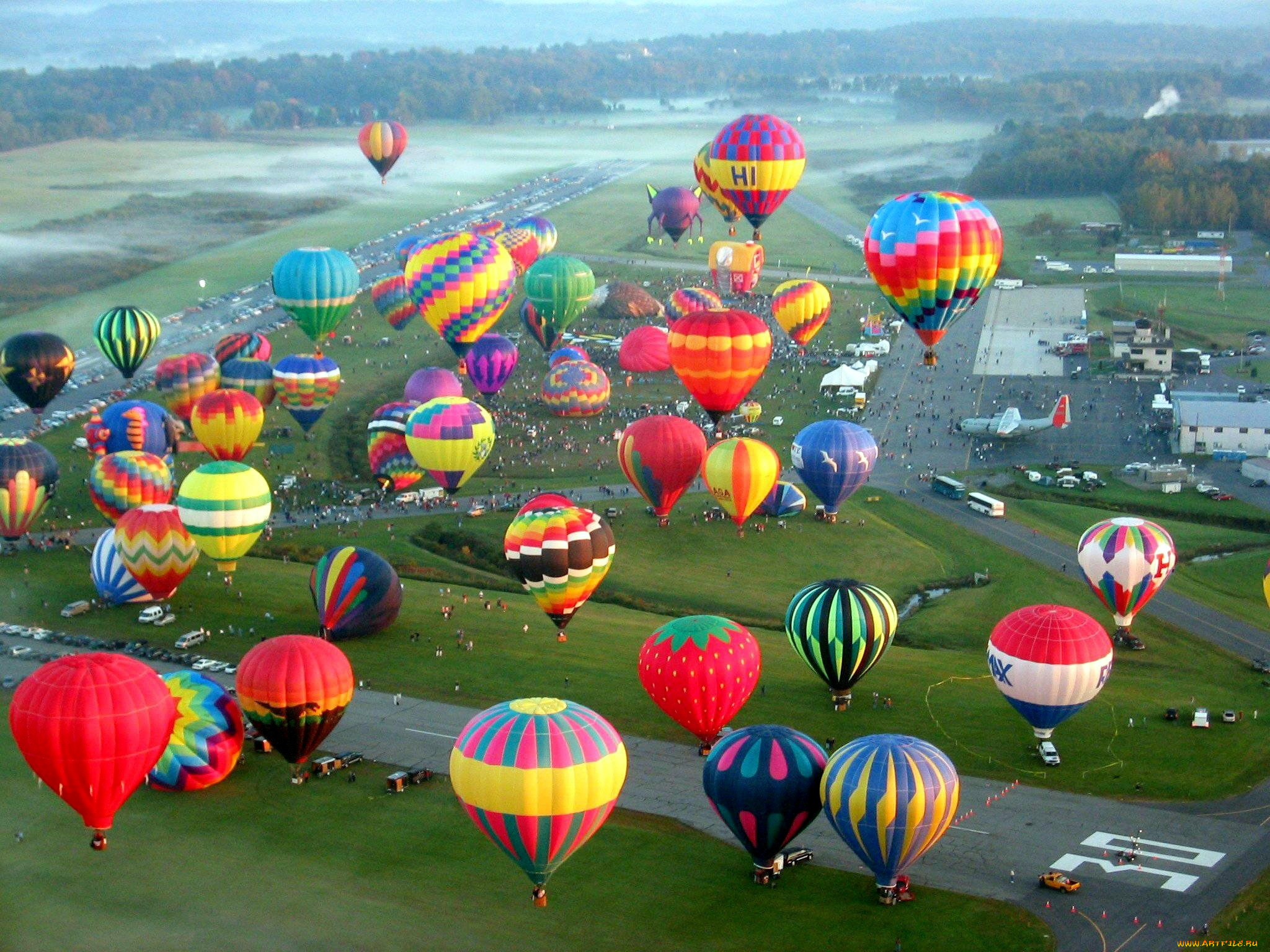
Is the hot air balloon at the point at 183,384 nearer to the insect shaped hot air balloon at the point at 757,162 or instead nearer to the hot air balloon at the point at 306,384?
the hot air balloon at the point at 306,384

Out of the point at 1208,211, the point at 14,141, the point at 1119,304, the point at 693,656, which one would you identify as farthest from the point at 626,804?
the point at 14,141

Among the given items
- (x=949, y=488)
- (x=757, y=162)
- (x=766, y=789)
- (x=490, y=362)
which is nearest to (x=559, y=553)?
(x=766, y=789)

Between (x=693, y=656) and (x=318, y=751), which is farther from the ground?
(x=693, y=656)

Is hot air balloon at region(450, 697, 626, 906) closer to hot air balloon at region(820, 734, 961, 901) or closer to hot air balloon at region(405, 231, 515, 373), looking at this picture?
hot air balloon at region(820, 734, 961, 901)

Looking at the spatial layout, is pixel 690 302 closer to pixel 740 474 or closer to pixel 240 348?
pixel 240 348

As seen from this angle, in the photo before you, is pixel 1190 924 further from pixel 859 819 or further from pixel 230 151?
pixel 230 151

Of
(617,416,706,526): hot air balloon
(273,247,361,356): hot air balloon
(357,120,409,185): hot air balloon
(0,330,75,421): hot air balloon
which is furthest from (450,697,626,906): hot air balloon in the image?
(357,120,409,185): hot air balloon

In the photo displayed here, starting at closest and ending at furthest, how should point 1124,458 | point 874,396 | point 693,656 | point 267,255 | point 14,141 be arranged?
point 693,656 → point 1124,458 → point 874,396 → point 267,255 → point 14,141

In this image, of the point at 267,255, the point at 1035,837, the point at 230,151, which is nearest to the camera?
the point at 1035,837
